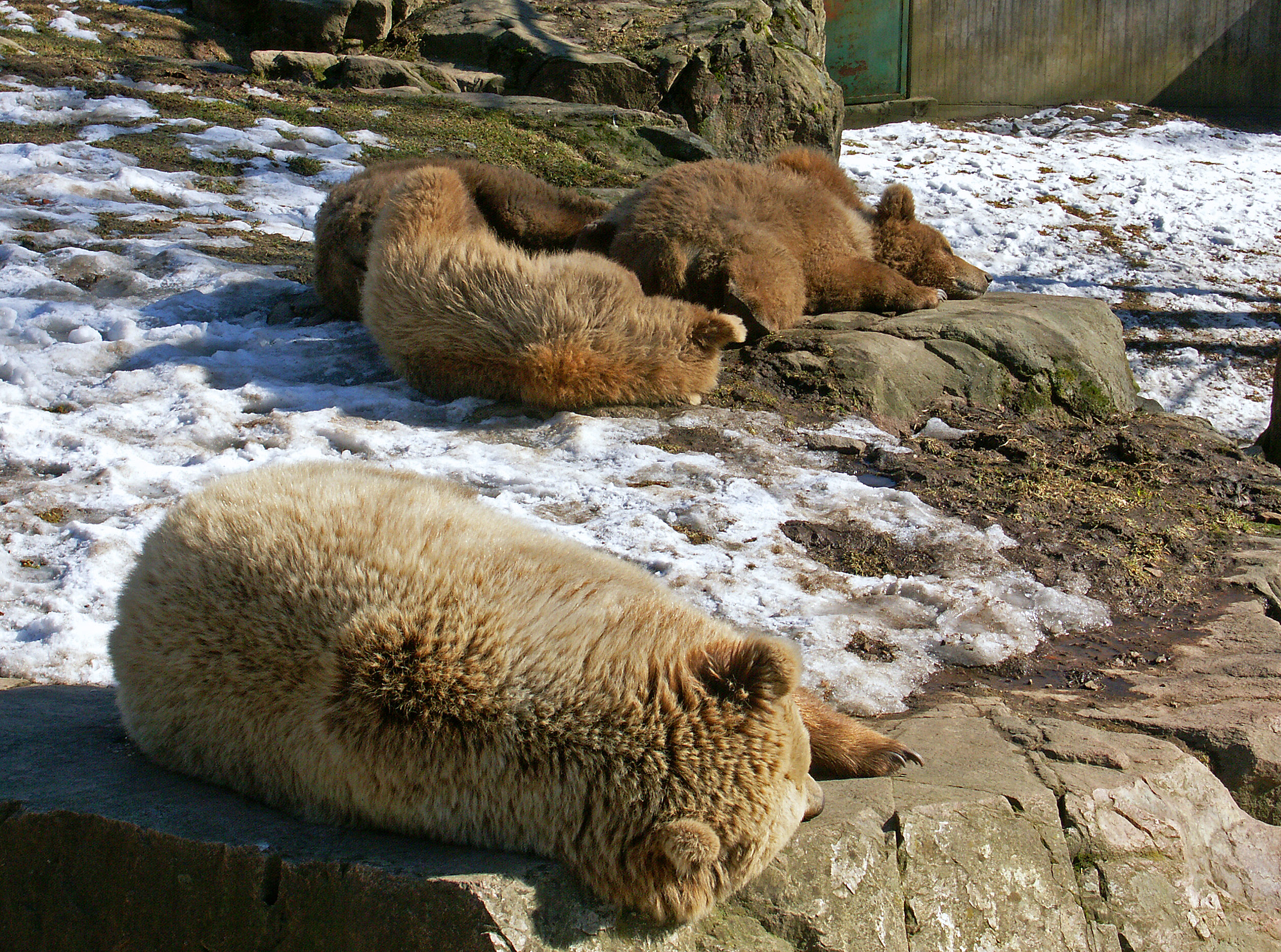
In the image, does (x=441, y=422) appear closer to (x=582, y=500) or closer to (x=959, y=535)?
(x=582, y=500)

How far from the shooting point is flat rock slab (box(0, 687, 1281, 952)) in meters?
1.92

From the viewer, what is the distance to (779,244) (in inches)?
259

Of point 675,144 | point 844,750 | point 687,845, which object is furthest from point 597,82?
Answer: point 687,845

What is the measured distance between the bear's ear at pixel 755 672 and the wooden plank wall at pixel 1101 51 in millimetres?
18158

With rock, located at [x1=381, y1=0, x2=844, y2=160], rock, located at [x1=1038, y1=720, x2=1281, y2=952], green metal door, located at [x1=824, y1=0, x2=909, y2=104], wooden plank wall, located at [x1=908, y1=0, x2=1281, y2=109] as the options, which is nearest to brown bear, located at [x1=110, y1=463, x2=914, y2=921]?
rock, located at [x1=1038, y1=720, x2=1281, y2=952]

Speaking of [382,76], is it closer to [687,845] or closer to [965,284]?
[965,284]

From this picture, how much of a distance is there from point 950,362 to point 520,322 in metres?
2.87

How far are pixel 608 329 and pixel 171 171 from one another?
5425 millimetres

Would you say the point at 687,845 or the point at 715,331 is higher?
the point at 687,845

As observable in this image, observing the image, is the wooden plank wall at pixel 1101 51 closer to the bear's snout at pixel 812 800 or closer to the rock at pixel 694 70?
the rock at pixel 694 70

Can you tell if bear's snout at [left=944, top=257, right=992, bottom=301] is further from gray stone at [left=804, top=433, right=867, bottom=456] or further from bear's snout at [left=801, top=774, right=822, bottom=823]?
bear's snout at [left=801, top=774, right=822, bottom=823]

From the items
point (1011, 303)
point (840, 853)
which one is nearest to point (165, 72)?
point (1011, 303)

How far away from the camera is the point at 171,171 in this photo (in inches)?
342

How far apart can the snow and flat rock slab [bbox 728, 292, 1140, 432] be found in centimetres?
41
